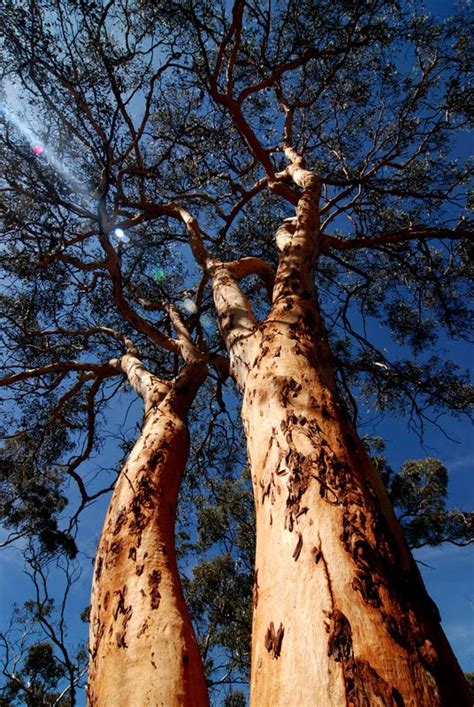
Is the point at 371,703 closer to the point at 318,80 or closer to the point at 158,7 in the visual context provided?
the point at 158,7

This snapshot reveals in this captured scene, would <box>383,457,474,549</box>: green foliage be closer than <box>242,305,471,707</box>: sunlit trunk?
No

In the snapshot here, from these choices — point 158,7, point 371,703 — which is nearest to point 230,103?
point 158,7

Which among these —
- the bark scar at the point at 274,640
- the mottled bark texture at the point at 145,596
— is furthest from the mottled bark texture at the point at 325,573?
the mottled bark texture at the point at 145,596

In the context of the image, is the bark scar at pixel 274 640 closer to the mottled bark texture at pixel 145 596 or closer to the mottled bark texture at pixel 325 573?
the mottled bark texture at pixel 325 573

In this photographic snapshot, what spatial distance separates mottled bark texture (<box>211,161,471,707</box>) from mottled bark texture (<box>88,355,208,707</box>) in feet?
1.41

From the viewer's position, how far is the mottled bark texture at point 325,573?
0.84 metres

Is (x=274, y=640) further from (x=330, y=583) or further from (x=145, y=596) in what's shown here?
(x=145, y=596)

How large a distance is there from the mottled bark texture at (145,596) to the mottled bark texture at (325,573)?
0.43 metres

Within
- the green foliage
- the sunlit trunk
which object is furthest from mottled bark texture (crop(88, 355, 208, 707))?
the green foliage

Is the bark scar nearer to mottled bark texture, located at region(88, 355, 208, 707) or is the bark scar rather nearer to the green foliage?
mottled bark texture, located at region(88, 355, 208, 707)

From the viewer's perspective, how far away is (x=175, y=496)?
219cm

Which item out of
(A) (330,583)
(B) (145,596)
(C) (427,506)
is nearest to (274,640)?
(A) (330,583)

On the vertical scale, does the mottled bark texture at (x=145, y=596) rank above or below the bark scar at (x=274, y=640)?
above

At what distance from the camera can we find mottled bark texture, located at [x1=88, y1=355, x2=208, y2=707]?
1.34 m
